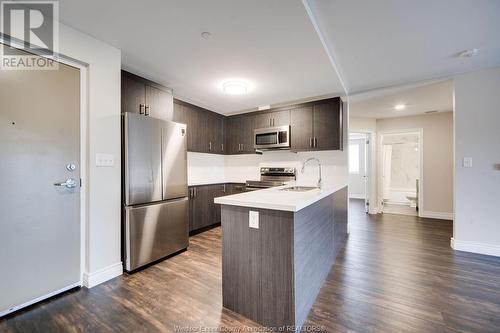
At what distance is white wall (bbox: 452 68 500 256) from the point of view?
278 centimetres

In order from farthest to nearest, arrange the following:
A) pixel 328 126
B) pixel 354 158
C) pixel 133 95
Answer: pixel 354 158, pixel 328 126, pixel 133 95

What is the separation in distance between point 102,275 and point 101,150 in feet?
4.04

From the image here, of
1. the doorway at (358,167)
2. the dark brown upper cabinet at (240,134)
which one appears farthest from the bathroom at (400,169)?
the dark brown upper cabinet at (240,134)

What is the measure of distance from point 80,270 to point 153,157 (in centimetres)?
129

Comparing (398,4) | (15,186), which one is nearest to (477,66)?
(398,4)

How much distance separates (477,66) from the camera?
8.93ft

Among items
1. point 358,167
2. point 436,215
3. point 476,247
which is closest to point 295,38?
point 476,247

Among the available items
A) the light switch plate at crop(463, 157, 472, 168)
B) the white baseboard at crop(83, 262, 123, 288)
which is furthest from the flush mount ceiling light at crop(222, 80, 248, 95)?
the light switch plate at crop(463, 157, 472, 168)

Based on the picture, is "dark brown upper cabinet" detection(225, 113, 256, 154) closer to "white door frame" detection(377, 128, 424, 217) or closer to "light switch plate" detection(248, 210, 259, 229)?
"light switch plate" detection(248, 210, 259, 229)

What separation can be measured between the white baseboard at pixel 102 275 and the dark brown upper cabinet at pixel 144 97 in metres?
1.74

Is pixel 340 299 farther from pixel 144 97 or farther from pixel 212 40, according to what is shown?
pixel 144 97

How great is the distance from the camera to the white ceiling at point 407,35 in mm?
1673

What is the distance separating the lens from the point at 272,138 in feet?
12.9

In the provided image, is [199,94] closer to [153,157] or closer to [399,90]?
[153,157]
